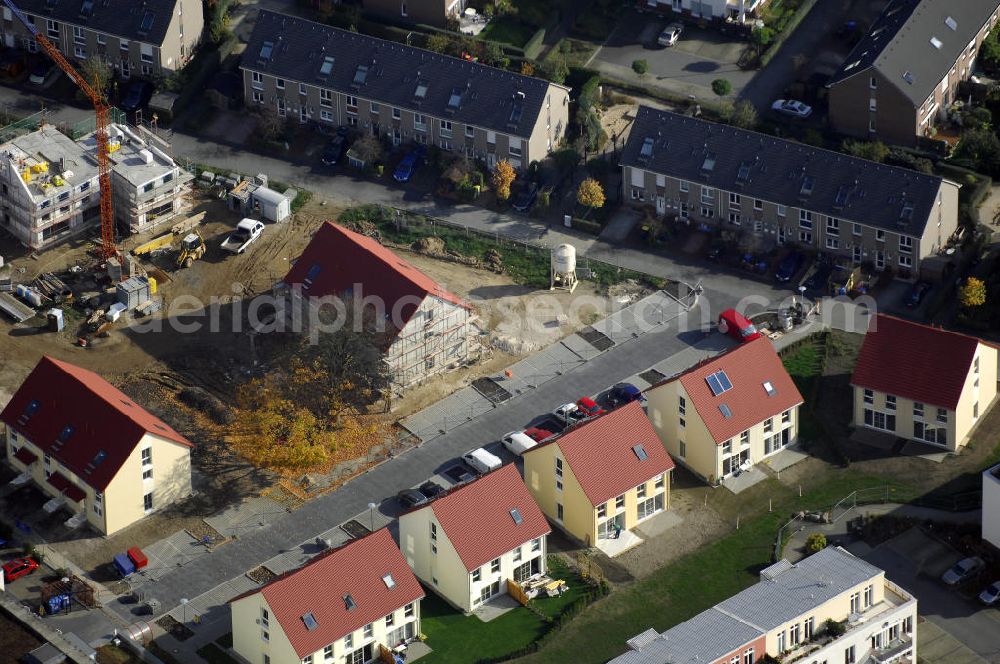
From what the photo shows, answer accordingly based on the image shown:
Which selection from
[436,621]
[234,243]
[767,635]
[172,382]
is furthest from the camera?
[234,243]

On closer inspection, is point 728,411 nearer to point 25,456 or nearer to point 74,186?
point 25,456

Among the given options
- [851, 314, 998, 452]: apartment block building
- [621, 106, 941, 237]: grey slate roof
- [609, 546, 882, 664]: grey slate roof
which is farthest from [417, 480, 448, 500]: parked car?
[621, 106, 941, 237]: grey slate roof

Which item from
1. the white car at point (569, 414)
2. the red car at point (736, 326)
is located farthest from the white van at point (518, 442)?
the red car at point (736, 326)

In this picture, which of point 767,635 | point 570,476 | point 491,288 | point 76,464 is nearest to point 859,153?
point 491,288

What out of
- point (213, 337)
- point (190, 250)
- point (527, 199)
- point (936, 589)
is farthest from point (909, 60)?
point (213, 337)

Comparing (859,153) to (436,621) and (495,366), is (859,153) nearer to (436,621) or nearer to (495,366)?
(495,366)

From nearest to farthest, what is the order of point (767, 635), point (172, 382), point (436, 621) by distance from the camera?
point (767, 635) < point (436, 621) < point (172, 382)
